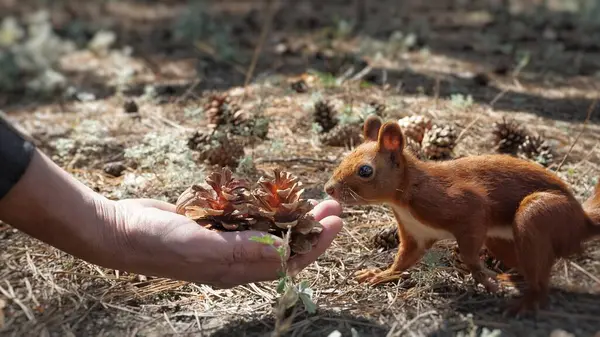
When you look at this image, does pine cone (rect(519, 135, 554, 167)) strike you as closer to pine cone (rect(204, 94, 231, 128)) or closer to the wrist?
pine cone (rect(204, 94, 231, 128))

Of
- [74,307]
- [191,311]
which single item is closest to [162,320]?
[191,311]

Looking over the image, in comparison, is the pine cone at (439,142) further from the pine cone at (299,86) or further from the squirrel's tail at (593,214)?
the pine cone at (299,86)

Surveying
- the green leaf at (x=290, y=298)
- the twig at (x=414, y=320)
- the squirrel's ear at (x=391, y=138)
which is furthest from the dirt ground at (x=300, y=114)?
the squirrel's ear at (x=391, y=138)

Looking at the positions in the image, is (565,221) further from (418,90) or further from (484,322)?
(418,90)

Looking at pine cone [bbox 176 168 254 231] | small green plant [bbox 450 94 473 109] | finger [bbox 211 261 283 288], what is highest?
pine cone [bbox 176 168 254 231]

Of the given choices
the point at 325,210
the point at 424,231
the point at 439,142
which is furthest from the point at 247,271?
the point at 439,142

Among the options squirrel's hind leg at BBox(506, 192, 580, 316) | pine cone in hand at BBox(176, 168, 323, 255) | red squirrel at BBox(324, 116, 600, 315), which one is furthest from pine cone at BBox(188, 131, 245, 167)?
squirrel's hind leg at BBox(506, 192, 580, 316)

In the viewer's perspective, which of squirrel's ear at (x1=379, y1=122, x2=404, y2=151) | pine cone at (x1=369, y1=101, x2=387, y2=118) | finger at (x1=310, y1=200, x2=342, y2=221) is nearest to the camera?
squirrel's ear at (x1=379, y1=122, x2=404, y2=151)
